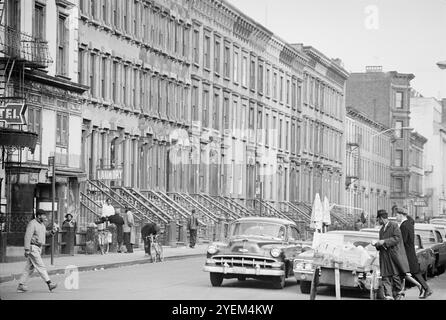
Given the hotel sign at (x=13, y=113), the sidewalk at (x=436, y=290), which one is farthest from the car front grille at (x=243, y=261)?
the hotel sign at (x=13, y=113)

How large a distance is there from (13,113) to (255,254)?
9.96m

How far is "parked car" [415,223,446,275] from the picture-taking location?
99.8ft

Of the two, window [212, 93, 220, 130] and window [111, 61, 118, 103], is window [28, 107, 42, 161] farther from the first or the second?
window [212, 93, 220, 130]

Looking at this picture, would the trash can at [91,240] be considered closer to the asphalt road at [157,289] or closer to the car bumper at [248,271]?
the asphalt road at [157,289]

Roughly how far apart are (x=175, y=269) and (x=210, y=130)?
2642 centimetres

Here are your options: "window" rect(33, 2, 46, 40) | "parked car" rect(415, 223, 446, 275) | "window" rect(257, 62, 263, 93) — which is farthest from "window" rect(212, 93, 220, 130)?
"parked car" rect(415, 223, 446, 275)

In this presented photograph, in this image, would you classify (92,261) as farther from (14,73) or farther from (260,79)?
(260,79)

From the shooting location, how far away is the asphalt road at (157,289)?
20969 millimetres

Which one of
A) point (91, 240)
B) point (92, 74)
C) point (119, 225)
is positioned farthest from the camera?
point (92, 74)

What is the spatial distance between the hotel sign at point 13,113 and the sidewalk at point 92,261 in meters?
3.91

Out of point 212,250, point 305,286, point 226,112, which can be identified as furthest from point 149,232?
point 226,112

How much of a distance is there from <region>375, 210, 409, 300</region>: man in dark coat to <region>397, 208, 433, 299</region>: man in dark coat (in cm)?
122

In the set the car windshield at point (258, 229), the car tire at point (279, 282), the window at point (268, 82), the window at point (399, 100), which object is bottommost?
the car tire at point (279, 282)

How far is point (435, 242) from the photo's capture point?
3108 cm
